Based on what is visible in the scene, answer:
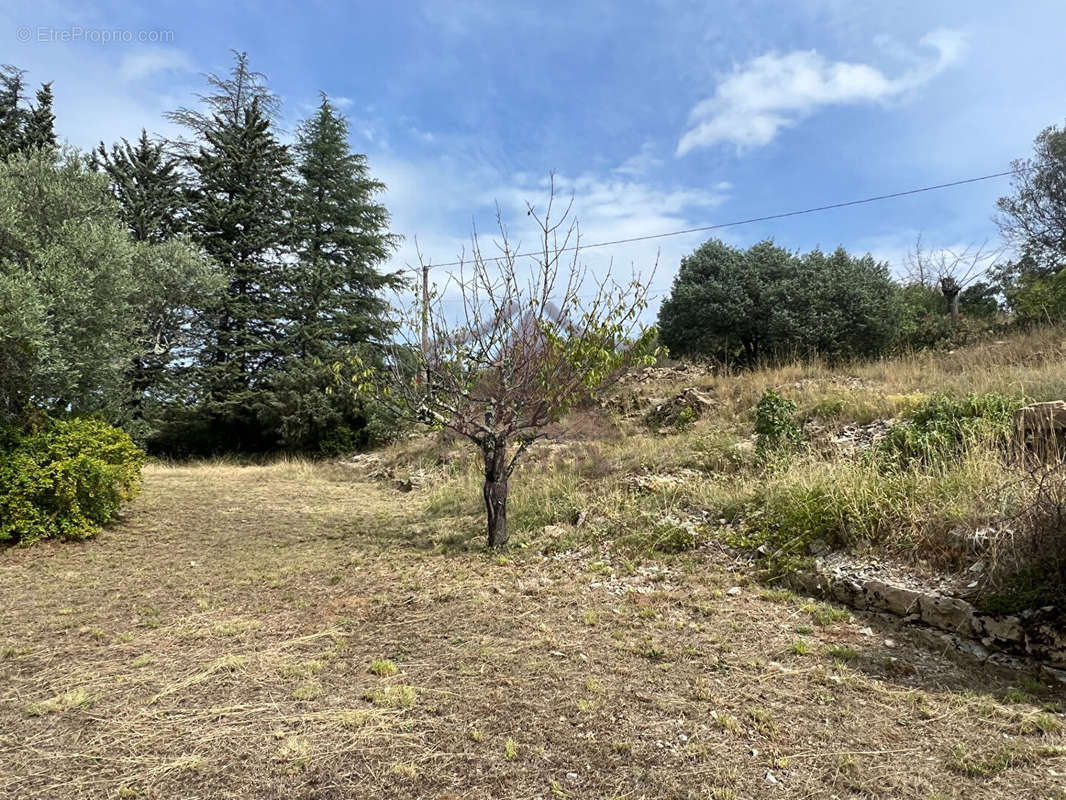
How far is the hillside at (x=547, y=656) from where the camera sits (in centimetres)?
220

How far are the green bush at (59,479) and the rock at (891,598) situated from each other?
7320 millimetres

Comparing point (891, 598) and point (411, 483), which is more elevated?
point (891, 598)

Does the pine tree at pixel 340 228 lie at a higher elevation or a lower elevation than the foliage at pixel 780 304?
higher

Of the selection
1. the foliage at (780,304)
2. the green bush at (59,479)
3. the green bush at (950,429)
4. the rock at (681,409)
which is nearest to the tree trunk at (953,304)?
the foliage at (780,304)

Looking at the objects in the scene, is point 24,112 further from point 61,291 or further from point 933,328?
point 933,328

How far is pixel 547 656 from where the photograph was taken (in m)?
3.21

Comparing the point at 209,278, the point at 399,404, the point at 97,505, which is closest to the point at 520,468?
the point at 399,404

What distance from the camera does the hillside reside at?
7.20ft

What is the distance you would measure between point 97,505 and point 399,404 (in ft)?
12.8

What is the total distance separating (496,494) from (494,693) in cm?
296

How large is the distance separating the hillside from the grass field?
1 centimetres

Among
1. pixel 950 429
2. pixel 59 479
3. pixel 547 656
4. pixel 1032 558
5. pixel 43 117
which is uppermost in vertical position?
pixel 43 117

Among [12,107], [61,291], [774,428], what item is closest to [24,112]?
[12,107]

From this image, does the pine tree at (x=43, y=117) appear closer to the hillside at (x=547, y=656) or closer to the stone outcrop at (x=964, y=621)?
the hillside at (x=547, y=656)
